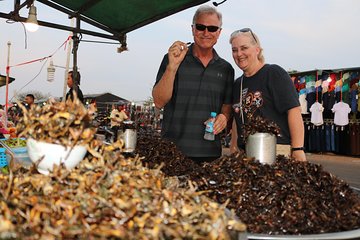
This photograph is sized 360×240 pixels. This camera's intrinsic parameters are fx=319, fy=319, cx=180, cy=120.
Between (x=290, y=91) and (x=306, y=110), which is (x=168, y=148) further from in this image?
(x=306, y=110)

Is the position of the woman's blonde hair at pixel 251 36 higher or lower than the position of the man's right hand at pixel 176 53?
higher

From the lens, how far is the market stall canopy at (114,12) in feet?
16.2

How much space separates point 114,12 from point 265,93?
3639 millimetres

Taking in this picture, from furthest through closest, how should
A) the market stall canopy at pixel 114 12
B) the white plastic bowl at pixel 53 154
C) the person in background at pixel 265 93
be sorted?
the market stall canopy at pixel 114 12 < the person in background at pixel 265 93 < the white plastic bowl at pixel 53 154

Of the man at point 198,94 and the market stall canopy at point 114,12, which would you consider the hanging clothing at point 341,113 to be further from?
the man at point 198,94

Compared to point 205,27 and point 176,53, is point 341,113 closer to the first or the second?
point 205,27

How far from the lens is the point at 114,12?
5504 mm

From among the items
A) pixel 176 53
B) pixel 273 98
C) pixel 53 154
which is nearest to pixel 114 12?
pixel 176 53

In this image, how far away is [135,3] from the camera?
496 centimetres

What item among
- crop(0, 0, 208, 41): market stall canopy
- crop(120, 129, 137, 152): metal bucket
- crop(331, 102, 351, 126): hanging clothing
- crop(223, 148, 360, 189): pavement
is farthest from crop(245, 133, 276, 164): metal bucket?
crop(331, 102, 351, 126): hanging clothing

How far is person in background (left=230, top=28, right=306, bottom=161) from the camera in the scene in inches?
109

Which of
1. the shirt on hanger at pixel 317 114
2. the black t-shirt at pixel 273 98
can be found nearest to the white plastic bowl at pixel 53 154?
the black t-shirt at pixel 273 98

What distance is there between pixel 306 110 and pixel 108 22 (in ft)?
29.3

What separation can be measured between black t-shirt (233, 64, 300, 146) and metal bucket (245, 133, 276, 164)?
0.69 meters
